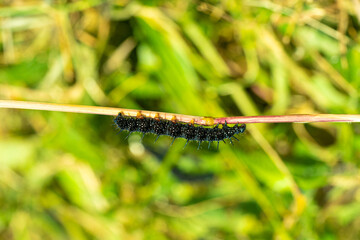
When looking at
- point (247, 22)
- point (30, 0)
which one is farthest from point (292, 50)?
point (30, 0)

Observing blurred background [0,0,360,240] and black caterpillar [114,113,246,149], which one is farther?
blurred background [0,0,360,240]

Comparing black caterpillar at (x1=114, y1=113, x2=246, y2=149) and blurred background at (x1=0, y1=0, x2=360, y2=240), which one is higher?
blurred background at (x1=0, y1=0, x2=360, y2=240)

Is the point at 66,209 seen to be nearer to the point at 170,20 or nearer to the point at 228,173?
the point at 228,173

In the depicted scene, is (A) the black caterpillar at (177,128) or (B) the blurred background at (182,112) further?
(B) the blurred background at (182,112)

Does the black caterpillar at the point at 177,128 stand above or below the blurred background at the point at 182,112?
below

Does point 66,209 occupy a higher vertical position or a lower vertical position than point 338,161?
lower
